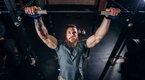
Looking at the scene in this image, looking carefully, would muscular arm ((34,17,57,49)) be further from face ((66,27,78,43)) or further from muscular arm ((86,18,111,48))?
muscular arm ((86,18,111,48))

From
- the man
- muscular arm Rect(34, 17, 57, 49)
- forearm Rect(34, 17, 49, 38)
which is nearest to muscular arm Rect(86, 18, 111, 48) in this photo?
the man

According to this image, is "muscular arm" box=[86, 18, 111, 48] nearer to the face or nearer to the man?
the man

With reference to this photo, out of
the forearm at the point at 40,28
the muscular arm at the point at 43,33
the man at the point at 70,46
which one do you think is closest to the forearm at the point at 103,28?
the man at the point at 70,46

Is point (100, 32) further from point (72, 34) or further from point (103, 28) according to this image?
point (72, 34)

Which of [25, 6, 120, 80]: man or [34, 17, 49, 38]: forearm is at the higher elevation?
[34, 17, 49, 38]: forearm

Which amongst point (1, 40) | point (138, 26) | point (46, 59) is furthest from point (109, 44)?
point (1, 40)

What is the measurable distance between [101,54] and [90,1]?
3.05 meters

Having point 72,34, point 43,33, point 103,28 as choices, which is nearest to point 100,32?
point 103,28

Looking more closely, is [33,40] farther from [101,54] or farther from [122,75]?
[122,75]

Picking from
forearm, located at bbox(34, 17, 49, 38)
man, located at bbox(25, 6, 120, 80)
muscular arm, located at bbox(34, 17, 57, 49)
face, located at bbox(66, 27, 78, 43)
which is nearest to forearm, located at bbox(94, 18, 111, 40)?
man, located at bbox(25, 6, 120, 80)

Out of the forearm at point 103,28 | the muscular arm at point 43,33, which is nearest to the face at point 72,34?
the muscular arm at point 43,33

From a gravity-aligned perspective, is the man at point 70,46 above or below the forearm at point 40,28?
below

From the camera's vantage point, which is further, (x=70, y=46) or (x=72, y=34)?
(x=70, y=46)

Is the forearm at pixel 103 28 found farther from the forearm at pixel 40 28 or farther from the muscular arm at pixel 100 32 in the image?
the forearm at pixel 40 28
